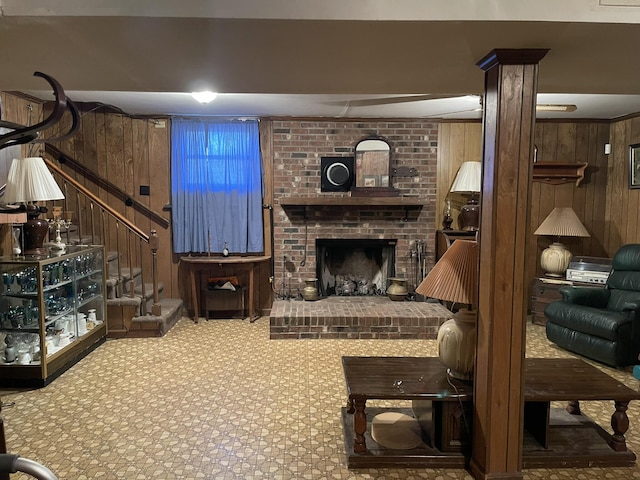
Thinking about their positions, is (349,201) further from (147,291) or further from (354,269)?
(147,291)

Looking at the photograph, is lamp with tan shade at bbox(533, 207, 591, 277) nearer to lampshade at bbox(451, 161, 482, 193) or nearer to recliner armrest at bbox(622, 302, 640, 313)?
lampshade at bbox(451, 161, 482, 193)

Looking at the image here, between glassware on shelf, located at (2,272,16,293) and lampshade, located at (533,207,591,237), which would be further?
lampshade, located at (533,207,591,237)

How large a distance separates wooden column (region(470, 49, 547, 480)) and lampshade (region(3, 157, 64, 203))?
10.8 ft

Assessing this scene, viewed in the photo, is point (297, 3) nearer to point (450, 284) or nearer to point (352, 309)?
point (450, 284)

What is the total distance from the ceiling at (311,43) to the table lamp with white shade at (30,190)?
115 cm

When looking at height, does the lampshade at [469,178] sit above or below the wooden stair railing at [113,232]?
above

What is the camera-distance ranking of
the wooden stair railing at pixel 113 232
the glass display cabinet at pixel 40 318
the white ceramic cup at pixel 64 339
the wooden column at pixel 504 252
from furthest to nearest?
the wooden stair railing at pixel 113 232
the white ceramic cup at pixel 64 339
the glass display cabinet at pixel 40 318
the wooden column at pixel 504 252

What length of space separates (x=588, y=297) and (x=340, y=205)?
8.75ft

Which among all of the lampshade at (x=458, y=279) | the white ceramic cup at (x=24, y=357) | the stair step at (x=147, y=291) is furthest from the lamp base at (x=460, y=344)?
the stair step at (x=147, y=291)

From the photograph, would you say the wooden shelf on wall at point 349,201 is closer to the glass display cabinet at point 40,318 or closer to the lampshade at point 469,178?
the lampshade at point 469,178

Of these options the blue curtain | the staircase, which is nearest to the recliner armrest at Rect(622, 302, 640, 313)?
the blue curtain

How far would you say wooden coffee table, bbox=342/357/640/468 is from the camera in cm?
227

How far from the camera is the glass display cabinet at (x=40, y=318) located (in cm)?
331

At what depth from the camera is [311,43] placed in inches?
70.8
